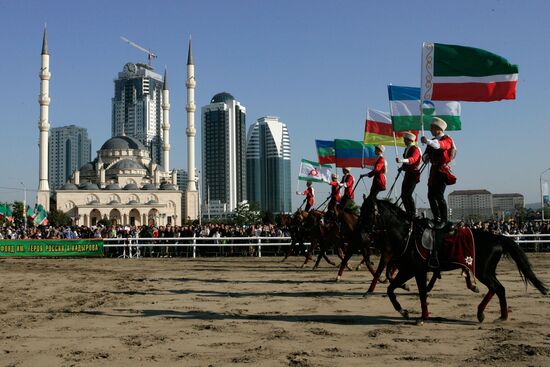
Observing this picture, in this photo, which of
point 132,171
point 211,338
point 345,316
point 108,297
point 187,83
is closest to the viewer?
point 211,338

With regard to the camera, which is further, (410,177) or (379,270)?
(379,270)

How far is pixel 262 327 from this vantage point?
25.4 feet

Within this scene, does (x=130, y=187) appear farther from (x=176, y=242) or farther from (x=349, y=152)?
(x=349, y=152)

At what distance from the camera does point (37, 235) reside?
34.1 metres

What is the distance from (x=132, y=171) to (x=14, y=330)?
121 metres

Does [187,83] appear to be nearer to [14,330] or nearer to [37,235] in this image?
[37,235]

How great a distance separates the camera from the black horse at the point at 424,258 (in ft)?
26.2

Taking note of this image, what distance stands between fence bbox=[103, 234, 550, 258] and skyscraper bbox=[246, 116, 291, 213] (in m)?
149

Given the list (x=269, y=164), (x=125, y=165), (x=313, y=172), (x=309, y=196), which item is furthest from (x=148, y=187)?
(x=309, y=196)

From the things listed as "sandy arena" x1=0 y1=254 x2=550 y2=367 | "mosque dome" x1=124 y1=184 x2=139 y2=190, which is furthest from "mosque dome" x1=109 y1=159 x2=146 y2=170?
"sandy arena" x1=0 y1=254 x2=550 y2=367

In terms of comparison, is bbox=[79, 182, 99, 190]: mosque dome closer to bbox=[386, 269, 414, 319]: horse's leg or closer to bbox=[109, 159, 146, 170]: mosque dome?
bbox=[109, 159, 146, 170]: mosque dome

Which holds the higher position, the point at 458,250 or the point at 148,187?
the point at 148,187

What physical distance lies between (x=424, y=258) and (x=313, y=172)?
1897 cm

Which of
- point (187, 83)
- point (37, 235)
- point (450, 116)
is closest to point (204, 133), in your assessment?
point (187, 83)
